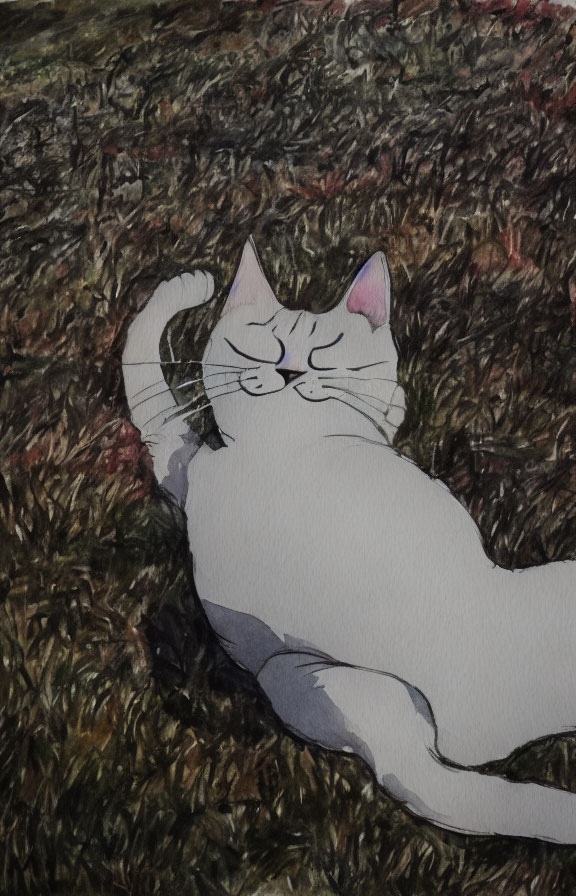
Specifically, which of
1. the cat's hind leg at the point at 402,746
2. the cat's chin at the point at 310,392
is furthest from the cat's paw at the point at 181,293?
the cat's hind leg at the point at 402,746

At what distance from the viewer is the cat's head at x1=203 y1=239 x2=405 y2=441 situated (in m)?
0.89

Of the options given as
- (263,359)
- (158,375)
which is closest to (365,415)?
(263,359)

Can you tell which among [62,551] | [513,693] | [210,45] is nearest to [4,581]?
[62,551]

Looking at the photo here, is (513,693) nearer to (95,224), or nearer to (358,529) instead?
(358,529)

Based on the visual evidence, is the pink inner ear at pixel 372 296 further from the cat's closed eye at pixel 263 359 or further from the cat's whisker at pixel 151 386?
the cat's whisker at pixel 151 386

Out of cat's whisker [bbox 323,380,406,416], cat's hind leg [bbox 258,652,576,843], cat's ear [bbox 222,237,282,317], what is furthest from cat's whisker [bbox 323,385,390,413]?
cat's hind leg [bbox 258,652,576,843]

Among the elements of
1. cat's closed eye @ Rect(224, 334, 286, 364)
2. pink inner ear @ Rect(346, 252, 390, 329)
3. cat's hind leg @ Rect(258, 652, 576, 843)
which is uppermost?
pink inner ear @ Rect(346, 252, 390, 329)

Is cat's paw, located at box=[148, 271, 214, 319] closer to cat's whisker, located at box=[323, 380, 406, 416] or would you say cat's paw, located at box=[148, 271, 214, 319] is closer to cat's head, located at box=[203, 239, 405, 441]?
cat's head, located at box=[203, 239, 405, 441]

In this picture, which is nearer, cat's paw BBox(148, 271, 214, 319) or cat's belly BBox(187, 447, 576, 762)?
cat's belly BBox(187, 447, 576, 762)

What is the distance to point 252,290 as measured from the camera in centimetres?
92

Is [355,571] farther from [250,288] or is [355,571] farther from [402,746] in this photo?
[250,288]

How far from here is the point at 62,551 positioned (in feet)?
2.97

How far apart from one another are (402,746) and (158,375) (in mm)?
521

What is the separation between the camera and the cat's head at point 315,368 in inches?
34.9
